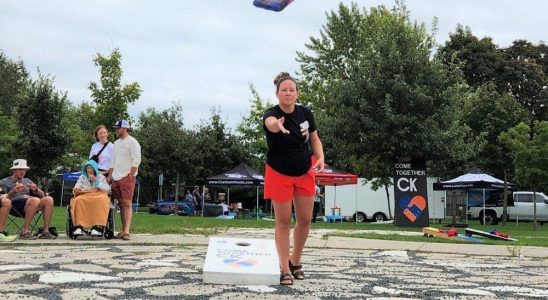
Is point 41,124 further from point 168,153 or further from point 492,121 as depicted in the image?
point 492,121

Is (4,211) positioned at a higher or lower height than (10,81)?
lower

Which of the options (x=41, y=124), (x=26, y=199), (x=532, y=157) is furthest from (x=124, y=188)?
(x=41, y=124)

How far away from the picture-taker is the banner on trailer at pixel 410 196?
59.0ft

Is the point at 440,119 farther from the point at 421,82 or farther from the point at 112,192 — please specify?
the point at 112,192

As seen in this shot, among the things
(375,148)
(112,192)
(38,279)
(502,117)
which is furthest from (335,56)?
(38,279)

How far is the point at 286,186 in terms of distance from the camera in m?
5.20

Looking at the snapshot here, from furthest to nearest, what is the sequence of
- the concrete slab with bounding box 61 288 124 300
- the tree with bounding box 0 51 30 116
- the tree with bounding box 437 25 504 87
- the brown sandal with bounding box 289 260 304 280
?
the tree with bounding box 0 51 30 116, the tree with bounding box 437 25 504 87, the brown sandal with bounding box 289 260 304 280, the concrete slab with bounding box 61 288 124 300

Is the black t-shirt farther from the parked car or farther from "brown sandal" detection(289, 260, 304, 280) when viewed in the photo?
the parked car

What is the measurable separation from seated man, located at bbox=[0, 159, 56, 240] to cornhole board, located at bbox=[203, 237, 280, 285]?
4258 mm

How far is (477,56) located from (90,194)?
125ft

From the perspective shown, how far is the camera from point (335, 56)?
37.7m

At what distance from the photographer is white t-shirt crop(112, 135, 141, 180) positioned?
9.27 meters

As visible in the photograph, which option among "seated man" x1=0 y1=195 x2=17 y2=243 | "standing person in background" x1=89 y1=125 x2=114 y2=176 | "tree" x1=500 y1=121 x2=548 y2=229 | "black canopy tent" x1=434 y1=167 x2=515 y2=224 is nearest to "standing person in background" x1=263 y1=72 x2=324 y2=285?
"seated man" x1=0 y1=195 x2=17 y2=243

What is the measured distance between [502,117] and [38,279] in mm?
28908
